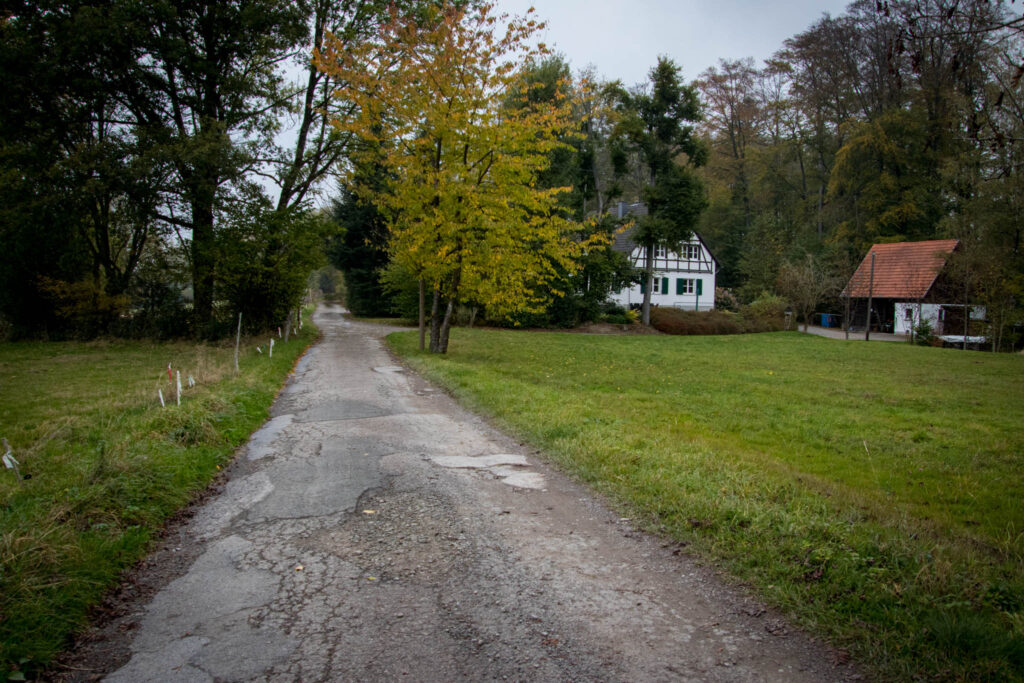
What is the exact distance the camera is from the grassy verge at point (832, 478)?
314cm

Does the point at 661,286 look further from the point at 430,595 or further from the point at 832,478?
the point at 430,595

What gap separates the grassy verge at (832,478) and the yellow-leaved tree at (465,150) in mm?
2725

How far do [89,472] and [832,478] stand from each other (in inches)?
286

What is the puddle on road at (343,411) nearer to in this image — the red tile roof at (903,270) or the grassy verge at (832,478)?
the grassy verge at (832,478)

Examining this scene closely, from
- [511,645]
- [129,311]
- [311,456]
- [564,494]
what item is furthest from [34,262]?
[511,645]

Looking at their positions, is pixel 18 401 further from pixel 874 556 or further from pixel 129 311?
pixel 129 311

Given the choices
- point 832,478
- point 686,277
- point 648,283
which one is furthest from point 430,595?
point 686,277

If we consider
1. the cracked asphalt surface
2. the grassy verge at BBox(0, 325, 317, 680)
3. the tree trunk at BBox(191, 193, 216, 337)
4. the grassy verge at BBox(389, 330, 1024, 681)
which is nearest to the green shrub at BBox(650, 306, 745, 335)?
the grassy verge at BBox(389, 330, 1024, 681)

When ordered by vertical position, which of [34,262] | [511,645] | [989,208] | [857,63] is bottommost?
[511,645]

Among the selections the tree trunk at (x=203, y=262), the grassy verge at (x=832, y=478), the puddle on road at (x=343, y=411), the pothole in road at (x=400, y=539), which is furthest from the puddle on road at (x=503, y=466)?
the tree trunk at (x=203, y=262)

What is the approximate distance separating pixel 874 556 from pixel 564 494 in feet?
8.18

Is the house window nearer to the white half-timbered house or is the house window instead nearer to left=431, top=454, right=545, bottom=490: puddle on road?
the white half-timbered house

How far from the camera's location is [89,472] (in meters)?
4.95

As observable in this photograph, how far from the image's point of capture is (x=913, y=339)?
28891 millimetres
